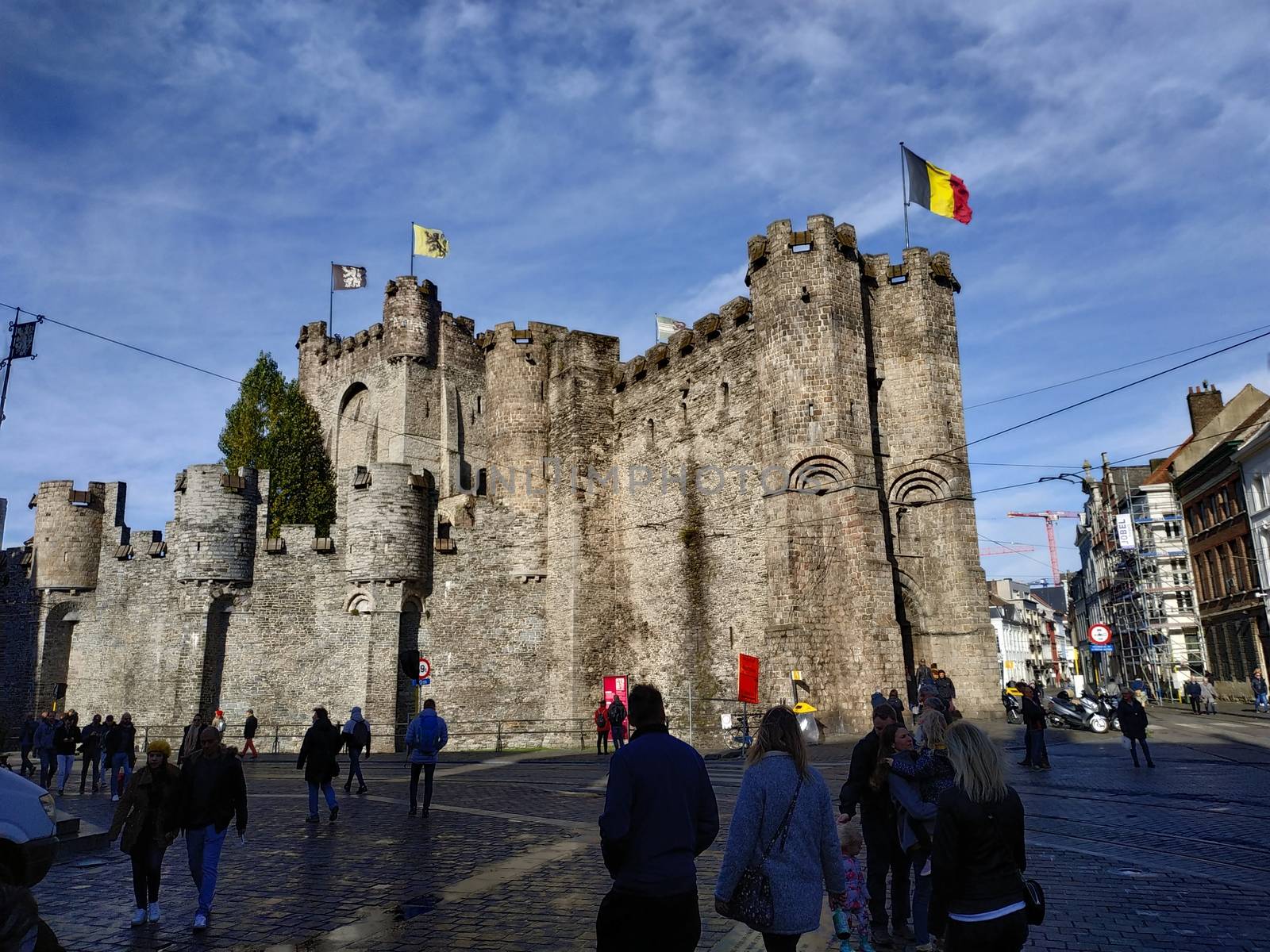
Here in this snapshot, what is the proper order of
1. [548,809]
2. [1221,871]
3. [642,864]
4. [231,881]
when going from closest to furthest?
[642,864] → [1221,871] → [231,881] → [548,809]

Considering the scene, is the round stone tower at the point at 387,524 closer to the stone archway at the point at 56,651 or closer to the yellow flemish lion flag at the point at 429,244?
the stone archway at the point at 56,651

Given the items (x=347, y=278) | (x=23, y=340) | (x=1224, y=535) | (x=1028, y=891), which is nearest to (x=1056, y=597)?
(x=1224, y=535)

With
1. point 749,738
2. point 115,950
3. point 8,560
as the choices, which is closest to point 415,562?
point 749,738

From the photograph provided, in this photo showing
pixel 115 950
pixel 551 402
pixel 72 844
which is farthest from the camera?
pixel 551 402

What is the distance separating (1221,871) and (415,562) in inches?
927

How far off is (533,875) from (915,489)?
57.7ft

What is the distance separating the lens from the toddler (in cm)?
510

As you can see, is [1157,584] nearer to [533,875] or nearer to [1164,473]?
[1164,473]

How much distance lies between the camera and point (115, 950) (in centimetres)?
590

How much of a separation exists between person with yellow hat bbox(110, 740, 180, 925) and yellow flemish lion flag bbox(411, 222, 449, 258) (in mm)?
37554

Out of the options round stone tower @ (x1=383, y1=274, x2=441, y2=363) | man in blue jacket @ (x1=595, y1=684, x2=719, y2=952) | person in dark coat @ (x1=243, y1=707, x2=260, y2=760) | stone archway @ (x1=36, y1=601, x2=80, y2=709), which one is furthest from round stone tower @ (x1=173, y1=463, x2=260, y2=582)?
man in blue jacket @ (x1=595, y1=684, x2=719, y2=952)

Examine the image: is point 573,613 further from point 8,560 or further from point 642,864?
point 642,864

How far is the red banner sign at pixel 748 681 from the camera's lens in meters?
20.0

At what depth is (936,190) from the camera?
79.8ft
